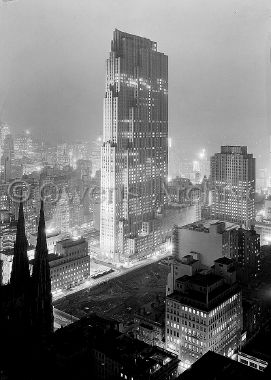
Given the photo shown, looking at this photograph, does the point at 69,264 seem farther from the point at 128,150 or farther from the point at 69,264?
the point at 128,150

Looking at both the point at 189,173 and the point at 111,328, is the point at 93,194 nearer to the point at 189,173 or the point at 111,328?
the point at 189,173

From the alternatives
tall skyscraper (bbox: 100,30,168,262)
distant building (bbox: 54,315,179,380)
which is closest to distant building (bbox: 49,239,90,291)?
tall skyscraper (bbox: 100,30,168,262)

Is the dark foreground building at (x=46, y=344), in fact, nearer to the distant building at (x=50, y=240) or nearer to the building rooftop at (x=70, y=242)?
the building rooftop at (x=70, y=242)

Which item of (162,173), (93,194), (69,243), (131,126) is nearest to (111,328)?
(69,243)

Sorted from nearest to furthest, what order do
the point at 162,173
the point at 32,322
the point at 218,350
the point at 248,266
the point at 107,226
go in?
the point at 32,322, the point at 218,350, the point at 248,266, the point at 107,226, the point at 162,173

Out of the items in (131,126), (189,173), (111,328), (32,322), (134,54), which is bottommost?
(111,328)

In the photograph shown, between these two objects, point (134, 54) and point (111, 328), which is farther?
point (134, 54)

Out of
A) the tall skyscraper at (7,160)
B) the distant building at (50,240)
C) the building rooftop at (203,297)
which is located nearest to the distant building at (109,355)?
the building rooftop at (203,297)
